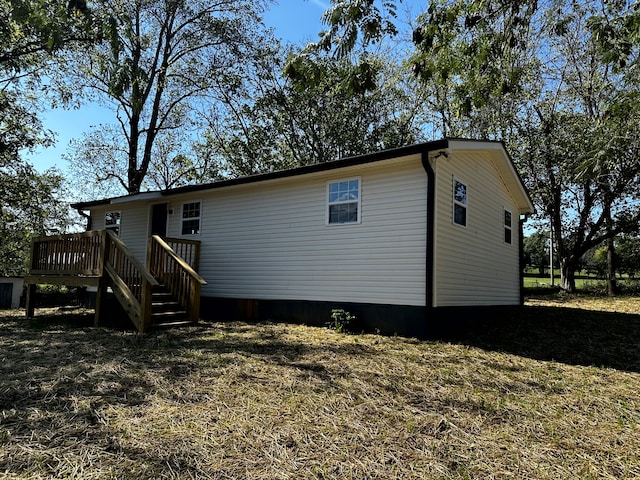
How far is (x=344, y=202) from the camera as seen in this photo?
802 cm

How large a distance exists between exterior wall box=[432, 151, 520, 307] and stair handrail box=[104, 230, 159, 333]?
4.89 meters

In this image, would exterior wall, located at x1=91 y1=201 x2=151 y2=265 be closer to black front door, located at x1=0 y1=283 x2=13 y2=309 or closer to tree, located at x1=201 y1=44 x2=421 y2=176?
black front door, located at x1=0 y1=283 x2=13 y2=309

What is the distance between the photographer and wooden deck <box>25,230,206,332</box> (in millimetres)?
7277

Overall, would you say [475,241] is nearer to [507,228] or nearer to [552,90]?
[507,228]

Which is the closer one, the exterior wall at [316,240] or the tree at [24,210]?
the exterior wall at [316,240]

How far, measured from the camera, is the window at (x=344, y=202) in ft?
25.8

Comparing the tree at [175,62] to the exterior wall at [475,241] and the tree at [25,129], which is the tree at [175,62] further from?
the exterior wall at [475,241]

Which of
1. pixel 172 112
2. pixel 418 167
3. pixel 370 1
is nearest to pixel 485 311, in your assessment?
pixel 418 167

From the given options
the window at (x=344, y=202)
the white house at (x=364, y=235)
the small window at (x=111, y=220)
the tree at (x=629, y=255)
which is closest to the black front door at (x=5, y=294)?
the small window at (x=111, y=220)

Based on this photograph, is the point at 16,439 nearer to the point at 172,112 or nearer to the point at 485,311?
the point at 485,311

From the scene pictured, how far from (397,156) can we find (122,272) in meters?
5.53

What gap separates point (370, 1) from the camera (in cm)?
447

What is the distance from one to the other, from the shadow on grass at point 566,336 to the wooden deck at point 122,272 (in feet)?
16.9

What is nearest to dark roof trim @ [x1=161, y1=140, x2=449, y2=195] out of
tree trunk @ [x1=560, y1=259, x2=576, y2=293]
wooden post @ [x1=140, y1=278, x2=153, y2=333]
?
wooden post @ [x1=140, y1=278, x2=153, y2=333]
